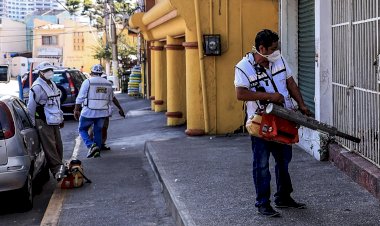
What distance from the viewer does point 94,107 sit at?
1080 centimetres

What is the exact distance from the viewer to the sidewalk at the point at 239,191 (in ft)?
18.4

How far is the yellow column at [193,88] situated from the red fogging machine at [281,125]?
6.47 meters

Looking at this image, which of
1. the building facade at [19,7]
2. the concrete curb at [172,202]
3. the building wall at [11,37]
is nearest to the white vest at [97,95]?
the concrete curb at [172,202]

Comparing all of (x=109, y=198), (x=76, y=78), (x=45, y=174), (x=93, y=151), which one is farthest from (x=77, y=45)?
(x=109, y=198)

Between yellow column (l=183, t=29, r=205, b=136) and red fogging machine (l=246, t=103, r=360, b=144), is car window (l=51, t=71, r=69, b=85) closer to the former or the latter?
yellow column (l=183, t=29, r=205, b=136)

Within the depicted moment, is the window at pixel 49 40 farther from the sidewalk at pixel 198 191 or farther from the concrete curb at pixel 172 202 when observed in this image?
the concrete curb at pixel 172 202

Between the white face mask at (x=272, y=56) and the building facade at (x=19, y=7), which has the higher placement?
the building facade at (x=19, y=7)

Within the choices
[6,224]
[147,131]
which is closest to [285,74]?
[6,224]

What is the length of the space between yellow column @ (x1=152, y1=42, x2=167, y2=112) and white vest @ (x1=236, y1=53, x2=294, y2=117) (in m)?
11.6

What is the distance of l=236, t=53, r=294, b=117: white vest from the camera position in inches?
215

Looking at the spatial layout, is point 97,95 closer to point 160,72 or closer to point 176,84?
point 176,84

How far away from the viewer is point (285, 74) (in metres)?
5.55

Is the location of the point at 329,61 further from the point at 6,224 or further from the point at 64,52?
the point at 64,52

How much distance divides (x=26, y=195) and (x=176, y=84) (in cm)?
745
